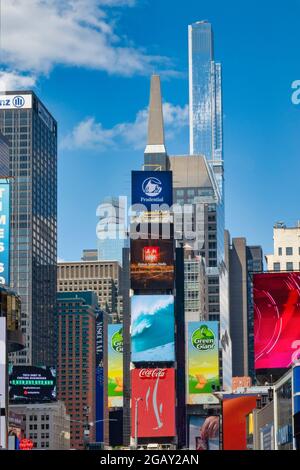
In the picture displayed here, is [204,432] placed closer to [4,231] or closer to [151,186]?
[151,186]

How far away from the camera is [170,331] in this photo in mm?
178500

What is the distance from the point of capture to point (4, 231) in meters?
89.7

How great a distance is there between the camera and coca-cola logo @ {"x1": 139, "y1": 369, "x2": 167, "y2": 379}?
174750mm

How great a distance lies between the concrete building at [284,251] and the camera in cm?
16438

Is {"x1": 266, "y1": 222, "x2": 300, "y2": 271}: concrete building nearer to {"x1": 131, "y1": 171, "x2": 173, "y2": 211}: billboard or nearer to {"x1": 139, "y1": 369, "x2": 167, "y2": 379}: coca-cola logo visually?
{"x1": 131, "y1": 171, "x2": 173, "y2": 211}: billboard

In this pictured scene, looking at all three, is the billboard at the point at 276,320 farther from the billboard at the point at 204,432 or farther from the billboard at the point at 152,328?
the billboard at the point at 152,328

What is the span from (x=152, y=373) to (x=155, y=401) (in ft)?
15.5

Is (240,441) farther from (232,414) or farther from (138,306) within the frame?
(138,306)

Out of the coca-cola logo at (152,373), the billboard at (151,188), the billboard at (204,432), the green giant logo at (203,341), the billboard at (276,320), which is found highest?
the billboard at (151,188)

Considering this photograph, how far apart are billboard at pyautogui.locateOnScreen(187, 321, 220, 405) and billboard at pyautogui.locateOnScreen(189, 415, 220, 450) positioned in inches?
610

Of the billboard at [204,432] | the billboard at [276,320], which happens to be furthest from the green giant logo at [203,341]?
the billboard at [276,320]

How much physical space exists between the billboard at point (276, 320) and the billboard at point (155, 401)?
99840mm
